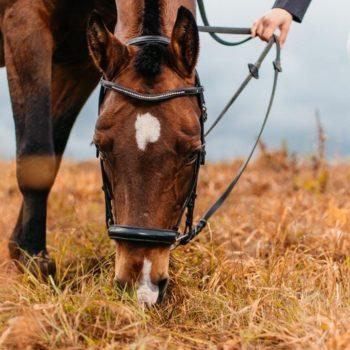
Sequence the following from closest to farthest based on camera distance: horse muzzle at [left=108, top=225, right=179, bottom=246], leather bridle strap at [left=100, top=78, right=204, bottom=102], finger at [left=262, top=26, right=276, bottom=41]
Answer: horse muzzle at [left=108, top=225, right=179, bottom=246] → leather bridle strap at [left=100, top=78, right=204, bottom=102] → finger at [left=262, top=26, right=276, bottom=41]

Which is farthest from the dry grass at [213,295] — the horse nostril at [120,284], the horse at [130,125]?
the horse at [130,125]

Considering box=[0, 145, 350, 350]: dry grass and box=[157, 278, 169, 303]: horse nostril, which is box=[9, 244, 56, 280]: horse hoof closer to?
box=[0, 145, 350, 350]: dry grass

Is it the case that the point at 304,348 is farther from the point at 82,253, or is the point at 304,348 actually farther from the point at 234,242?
the point at 234,242

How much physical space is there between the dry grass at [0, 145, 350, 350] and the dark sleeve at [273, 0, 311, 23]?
143 cm

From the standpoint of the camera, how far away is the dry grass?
2510mm

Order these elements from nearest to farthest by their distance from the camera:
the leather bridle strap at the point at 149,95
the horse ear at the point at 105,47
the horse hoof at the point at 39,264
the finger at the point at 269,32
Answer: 1. the leather bridle strap at the point at 149,95
2. the horse ear at the point at 105,47
3. the horse hoof at the point at 39,264
4. the finger at the point at 269,32

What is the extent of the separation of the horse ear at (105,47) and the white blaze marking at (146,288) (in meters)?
0.94

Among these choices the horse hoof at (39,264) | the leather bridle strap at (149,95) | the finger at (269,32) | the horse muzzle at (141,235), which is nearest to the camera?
the horse muzzle at (141,235)

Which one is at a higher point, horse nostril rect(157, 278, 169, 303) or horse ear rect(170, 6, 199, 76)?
horse ear rect(170, 6, 199, 76)

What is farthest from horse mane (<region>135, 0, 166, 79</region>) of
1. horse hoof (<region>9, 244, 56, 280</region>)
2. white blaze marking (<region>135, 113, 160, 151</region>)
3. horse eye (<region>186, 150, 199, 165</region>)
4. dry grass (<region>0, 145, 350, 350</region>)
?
horse hoof (<region>9, 244, 56, 280</region>)

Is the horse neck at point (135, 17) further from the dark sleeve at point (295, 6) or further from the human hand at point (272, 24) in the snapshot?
the dark sleeve at point (295, 6)

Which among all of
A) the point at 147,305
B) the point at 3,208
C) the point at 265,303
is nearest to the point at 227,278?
the point at 265,303

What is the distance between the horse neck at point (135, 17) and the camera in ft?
10.9

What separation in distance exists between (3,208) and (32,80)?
9.75ft
